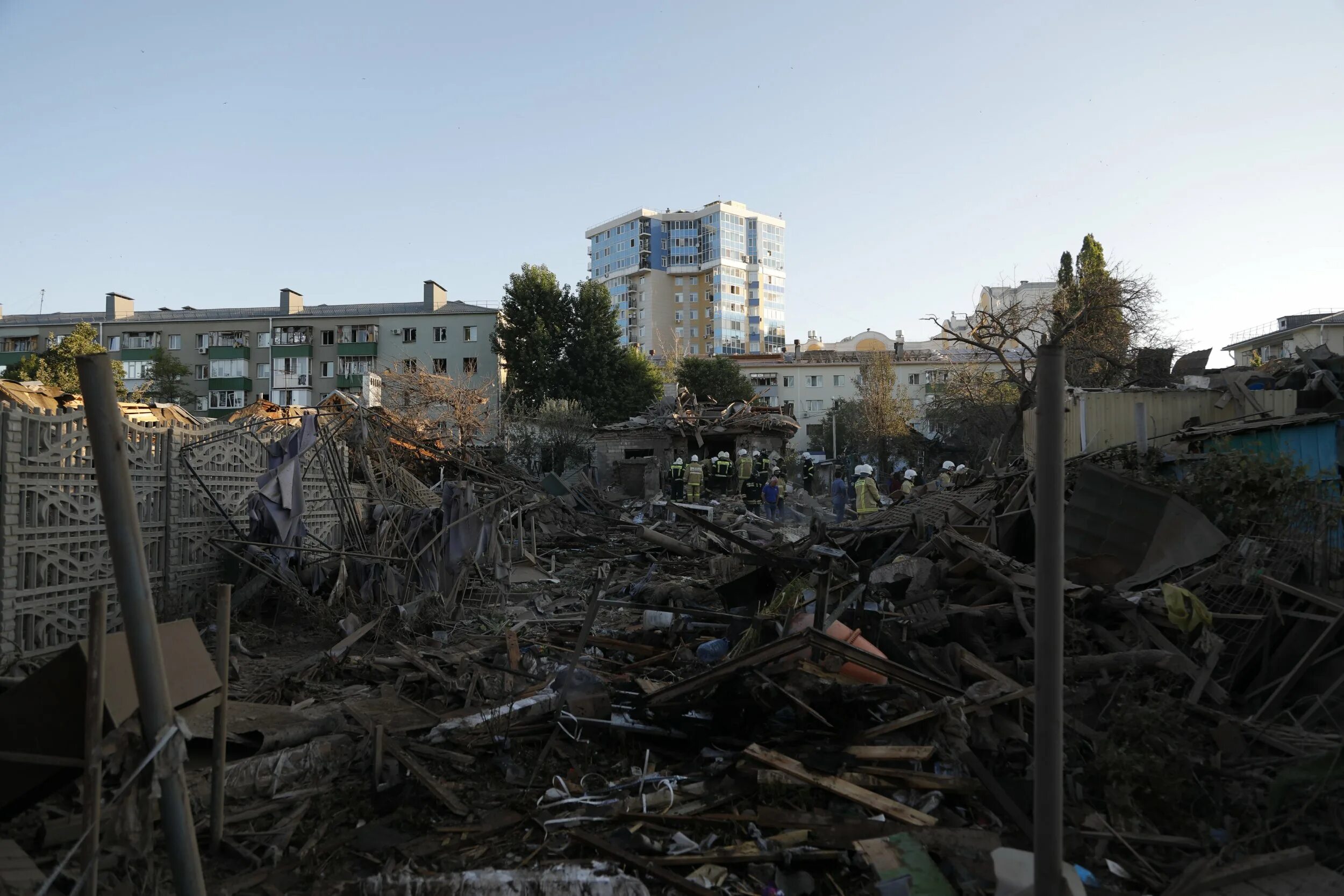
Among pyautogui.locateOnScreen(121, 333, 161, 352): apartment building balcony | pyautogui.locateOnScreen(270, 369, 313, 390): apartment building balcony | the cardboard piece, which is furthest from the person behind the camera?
pyautogui.locateOnScreen(121, 333, 161, 352): apartment building balcony

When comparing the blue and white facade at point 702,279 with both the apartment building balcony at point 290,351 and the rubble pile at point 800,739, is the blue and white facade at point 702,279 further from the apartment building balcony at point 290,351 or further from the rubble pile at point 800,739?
the rubble pile at point 800,739

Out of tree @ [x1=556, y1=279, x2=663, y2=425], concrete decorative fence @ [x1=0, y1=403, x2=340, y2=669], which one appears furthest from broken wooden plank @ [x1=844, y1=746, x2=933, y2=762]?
tree @ [x1=556, y1=279, x2=663, y2=425]

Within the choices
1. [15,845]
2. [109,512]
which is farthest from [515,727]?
[109,512]

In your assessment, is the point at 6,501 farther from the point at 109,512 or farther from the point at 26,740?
the point at 109,512

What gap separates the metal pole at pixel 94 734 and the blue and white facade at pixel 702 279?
3540 inches

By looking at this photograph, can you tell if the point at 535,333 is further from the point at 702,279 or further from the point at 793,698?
the point at 702,279

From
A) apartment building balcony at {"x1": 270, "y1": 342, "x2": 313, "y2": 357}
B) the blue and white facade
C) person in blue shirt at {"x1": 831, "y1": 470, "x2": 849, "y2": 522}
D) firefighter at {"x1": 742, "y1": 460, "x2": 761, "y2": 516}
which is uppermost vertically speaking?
the blue and white facade

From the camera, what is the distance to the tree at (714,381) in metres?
53.0

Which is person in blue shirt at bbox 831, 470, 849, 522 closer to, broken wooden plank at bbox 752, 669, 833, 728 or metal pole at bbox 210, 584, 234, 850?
broken wooden plank at bbox 752, 669, 833, 728

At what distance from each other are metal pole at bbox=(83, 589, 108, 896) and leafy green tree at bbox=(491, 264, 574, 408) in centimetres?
4059

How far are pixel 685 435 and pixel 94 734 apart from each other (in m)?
28.5

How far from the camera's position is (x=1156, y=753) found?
4.71m

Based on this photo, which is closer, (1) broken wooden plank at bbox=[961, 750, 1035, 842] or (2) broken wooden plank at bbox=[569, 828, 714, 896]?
(2) broken wooden plank at bbox=[569, 828, 714, 896]

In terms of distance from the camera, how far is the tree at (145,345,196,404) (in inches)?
1661
